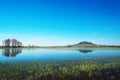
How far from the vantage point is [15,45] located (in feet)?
501

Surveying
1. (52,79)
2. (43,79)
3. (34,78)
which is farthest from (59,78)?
(34,78)

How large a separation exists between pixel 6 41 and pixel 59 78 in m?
150

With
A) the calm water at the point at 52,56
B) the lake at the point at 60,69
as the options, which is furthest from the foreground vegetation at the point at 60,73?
the calm water at the point at 52,56

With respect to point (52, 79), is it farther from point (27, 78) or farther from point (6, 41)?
point (6, 41)

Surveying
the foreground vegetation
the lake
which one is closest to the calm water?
the lake

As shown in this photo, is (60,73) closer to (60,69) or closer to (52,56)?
(60,69)

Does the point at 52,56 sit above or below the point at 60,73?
above

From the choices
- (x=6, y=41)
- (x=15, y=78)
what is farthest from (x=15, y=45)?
(x=15, y=78)

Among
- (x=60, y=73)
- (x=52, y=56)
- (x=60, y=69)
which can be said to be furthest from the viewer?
(x=52, y=56)

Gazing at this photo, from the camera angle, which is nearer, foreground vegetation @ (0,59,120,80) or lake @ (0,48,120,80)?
foreground vegetation @ (0,59,120,80)

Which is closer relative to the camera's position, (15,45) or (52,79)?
(52,79)

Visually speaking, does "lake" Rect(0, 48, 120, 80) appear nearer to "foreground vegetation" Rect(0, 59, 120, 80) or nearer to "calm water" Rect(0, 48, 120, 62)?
"foreground vegetation" Rect(0, 59, 120, 80)

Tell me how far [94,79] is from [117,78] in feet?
7.53

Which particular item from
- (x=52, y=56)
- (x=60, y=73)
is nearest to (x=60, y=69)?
(x=60, y=73)
